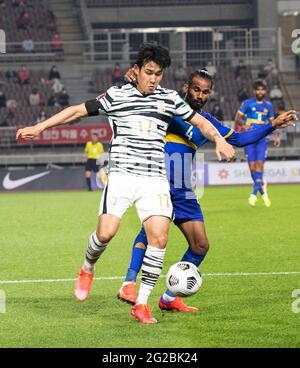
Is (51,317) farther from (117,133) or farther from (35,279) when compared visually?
(35,279)

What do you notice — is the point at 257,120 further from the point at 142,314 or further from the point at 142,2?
the point at 142,2

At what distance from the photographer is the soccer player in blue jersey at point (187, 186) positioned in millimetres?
9328

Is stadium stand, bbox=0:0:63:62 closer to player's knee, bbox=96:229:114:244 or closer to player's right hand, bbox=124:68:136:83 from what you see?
player's right hand, bbox=124:68:136:83

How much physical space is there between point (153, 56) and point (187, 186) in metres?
1.63

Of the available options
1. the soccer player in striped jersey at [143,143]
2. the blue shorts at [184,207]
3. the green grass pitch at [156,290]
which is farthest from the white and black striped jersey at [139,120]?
the green grass pitch at [156,290]

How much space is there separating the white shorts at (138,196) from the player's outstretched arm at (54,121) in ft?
2.11

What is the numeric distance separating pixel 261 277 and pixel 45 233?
727cm

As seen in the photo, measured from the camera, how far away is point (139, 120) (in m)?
8.76

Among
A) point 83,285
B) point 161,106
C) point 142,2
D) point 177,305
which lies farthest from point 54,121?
point 142,2

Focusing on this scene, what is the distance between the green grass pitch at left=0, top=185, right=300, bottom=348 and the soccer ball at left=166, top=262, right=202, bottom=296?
8.8 inches

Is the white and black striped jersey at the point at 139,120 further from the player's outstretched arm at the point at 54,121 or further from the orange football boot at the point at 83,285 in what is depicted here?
the orange football boot at the point at 83,285

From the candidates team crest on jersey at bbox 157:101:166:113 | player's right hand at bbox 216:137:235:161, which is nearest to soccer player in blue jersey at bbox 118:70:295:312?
team crest on jersey at bbox 157:101:166:113
